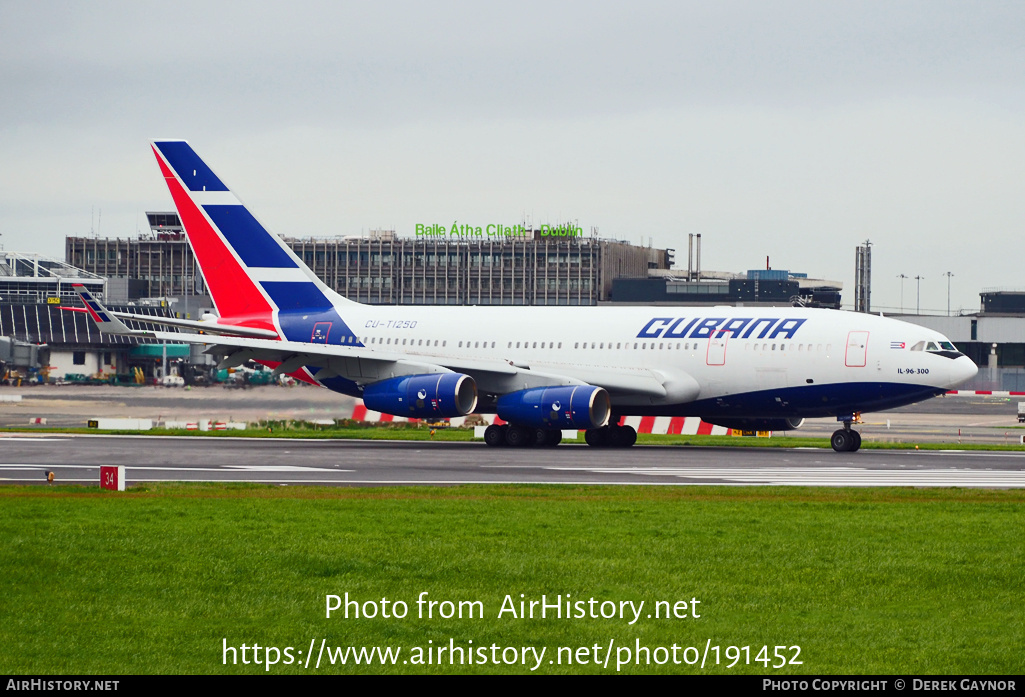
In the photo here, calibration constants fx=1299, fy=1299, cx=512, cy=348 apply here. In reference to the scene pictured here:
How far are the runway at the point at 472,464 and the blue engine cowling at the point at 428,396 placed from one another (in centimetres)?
123

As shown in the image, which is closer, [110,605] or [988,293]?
[110,605]

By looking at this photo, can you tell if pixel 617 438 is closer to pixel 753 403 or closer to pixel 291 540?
pixel 753 403

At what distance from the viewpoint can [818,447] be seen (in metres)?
44.4

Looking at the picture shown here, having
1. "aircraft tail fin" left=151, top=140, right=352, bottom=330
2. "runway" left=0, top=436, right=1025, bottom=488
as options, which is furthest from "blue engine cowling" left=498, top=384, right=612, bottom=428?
"aircraft tail fin" left=151, top=140, right=352, bottom=330

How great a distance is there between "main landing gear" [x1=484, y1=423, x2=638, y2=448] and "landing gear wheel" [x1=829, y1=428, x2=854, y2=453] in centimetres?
678

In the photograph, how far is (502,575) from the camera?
49.9 feet

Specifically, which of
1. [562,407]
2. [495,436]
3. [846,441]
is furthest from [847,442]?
[495,436]

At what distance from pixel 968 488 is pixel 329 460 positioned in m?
16.3

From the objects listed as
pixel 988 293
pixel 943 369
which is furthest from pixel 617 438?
pixel 988 293

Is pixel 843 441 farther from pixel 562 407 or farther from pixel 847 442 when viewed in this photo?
pixel 562 407

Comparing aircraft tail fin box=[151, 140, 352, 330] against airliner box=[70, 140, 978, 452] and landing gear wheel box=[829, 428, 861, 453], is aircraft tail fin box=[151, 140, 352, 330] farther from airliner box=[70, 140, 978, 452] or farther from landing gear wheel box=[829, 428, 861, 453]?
landing gear wheel box=[829, 428, 861, 453]

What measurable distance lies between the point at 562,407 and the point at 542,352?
478 cm

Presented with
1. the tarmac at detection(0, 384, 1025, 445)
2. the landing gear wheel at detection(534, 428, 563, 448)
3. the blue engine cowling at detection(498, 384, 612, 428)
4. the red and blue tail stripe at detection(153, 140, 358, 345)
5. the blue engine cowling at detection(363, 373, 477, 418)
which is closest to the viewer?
the blue engine cowling at detection(498, 384, 612, 428)

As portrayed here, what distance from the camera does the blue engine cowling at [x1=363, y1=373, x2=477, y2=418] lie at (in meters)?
41.6
